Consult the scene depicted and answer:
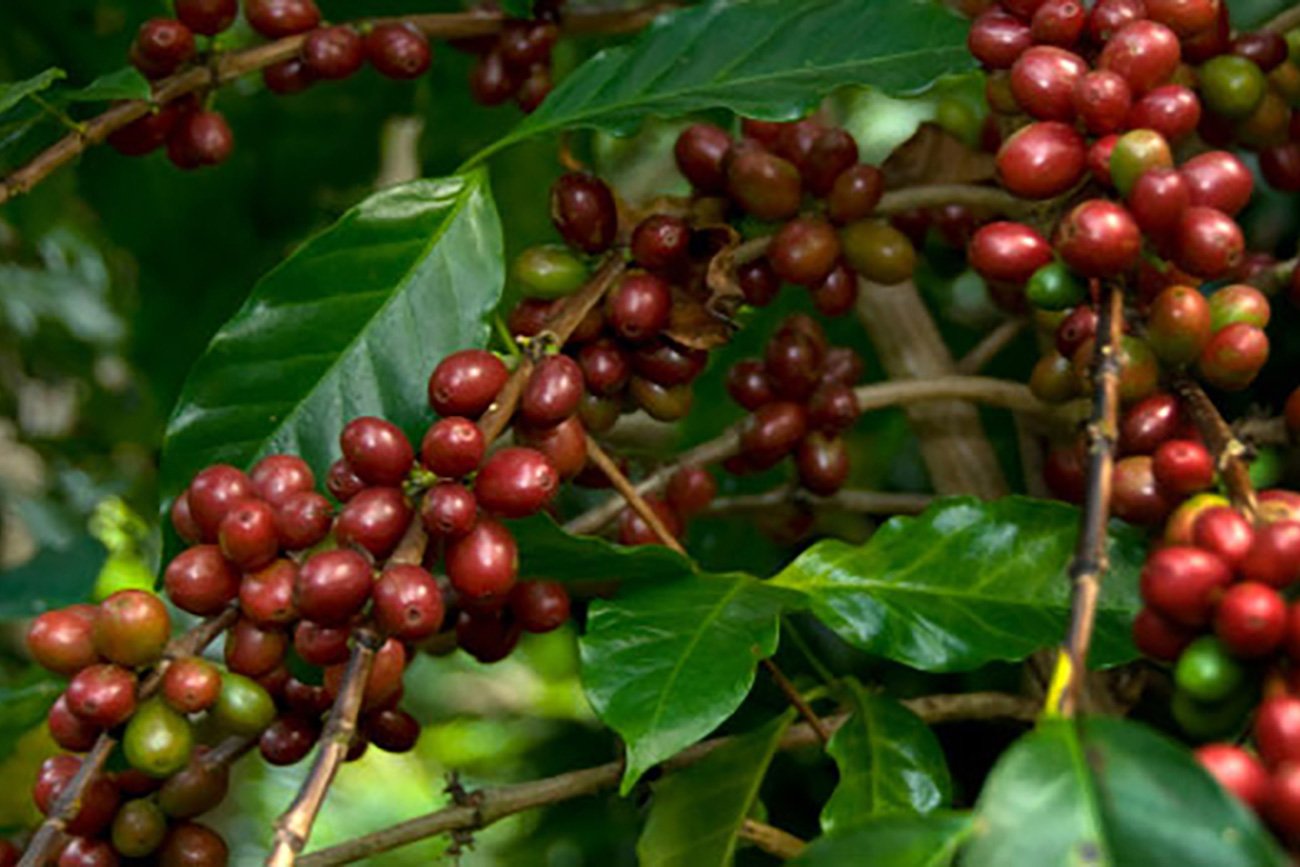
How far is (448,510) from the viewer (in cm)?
61

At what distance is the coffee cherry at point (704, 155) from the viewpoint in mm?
842

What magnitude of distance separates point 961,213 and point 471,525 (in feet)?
1.64

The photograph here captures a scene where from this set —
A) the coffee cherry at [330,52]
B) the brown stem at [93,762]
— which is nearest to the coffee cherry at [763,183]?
the coffee cherry at [330,52]

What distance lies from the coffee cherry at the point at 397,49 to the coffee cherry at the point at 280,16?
0.04 meters

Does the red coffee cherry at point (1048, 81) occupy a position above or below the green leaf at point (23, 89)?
below

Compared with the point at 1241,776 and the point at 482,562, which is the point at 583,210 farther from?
the point at 1241,776

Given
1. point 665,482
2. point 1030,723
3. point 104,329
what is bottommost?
point 104,329

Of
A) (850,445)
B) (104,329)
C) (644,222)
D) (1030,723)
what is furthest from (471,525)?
(104,329)

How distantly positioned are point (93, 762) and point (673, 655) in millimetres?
238

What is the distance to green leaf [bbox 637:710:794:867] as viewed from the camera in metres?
0.75

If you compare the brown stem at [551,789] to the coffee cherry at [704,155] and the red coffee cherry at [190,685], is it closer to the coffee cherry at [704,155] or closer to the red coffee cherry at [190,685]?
the red coffee cherry at [190,685]

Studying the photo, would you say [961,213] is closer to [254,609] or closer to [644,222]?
[644,222]

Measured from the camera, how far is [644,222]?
31.4 inches

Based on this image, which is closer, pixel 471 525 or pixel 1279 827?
pixel 1279 827
